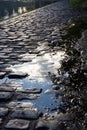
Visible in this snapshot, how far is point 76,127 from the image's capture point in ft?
12.4

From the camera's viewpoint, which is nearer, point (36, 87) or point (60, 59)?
point (36, 87)

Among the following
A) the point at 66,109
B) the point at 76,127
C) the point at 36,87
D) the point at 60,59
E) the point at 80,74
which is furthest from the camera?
the point at 60,59

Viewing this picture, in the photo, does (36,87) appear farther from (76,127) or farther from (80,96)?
(76,127)

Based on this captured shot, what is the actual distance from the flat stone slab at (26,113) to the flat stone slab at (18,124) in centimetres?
15

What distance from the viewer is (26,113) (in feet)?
14.0

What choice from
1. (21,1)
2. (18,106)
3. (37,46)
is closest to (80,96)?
(18,106)

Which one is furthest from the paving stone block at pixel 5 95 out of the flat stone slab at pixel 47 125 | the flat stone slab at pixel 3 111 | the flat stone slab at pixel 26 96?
the flat stone slab at pixel 47 125

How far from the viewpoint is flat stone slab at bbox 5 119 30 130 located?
3838 millimetres

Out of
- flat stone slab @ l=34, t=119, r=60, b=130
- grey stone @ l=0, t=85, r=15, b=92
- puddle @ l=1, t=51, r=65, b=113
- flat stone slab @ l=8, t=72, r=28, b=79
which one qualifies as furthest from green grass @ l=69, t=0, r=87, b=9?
flat stone slab @ l=34, t=119, r=60, b=130

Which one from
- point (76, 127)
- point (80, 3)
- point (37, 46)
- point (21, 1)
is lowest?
point (76, 127)

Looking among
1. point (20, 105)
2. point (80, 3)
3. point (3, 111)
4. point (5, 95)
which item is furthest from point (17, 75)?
point (80, 3)

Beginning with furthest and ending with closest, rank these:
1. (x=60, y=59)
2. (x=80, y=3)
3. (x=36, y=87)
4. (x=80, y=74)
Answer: (x=80, y=3)
(x=60, y=59)
(x=80, y=74)
(x=36, y=87)

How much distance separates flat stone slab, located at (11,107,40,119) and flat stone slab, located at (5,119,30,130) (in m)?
0.15

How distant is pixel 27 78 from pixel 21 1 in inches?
3517
